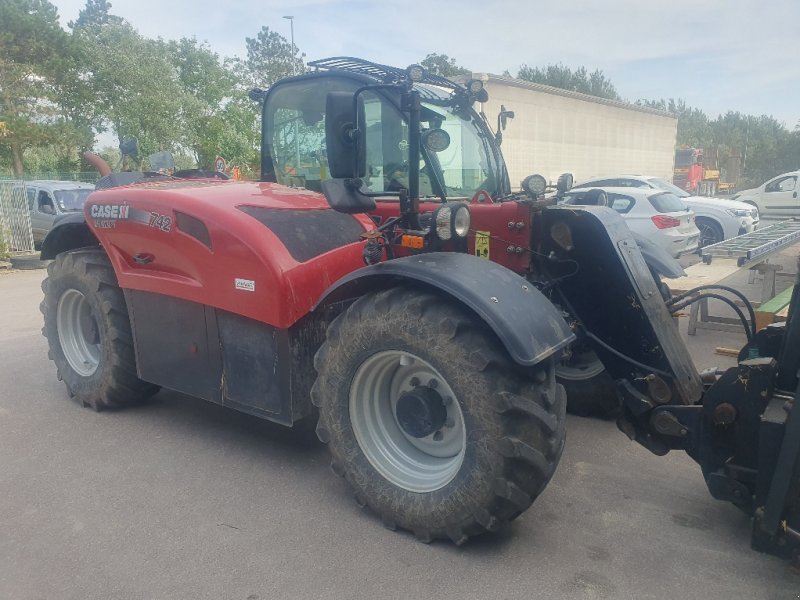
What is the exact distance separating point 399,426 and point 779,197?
1943 cm

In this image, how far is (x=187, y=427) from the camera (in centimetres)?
481

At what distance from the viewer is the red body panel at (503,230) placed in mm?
3887

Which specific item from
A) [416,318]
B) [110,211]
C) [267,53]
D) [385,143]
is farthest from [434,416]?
[267,53]

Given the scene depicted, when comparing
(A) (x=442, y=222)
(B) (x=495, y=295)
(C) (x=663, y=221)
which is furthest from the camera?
(C) (x=663, y=221)

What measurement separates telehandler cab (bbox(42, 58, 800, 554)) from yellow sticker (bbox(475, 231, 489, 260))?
0.02 m

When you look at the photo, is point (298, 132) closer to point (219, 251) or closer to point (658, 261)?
point (219, 251)

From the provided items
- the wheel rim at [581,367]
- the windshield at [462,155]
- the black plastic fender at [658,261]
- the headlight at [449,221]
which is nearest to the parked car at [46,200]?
the windshield at [462,155]

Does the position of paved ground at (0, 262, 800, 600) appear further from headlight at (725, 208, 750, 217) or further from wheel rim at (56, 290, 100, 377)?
headlight at (725, 208, 750, 217)

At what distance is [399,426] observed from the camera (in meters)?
3.49

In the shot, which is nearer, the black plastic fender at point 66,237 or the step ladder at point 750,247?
the black plastic fender at point 66,237

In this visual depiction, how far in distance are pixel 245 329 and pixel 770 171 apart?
179ft

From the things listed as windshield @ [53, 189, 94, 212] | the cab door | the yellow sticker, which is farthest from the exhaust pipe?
the cab door

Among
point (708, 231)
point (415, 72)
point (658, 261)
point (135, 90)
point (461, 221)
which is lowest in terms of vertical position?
point (708, 231)

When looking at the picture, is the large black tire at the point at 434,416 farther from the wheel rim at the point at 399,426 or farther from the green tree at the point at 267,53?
the green tree at the point at 267,53
